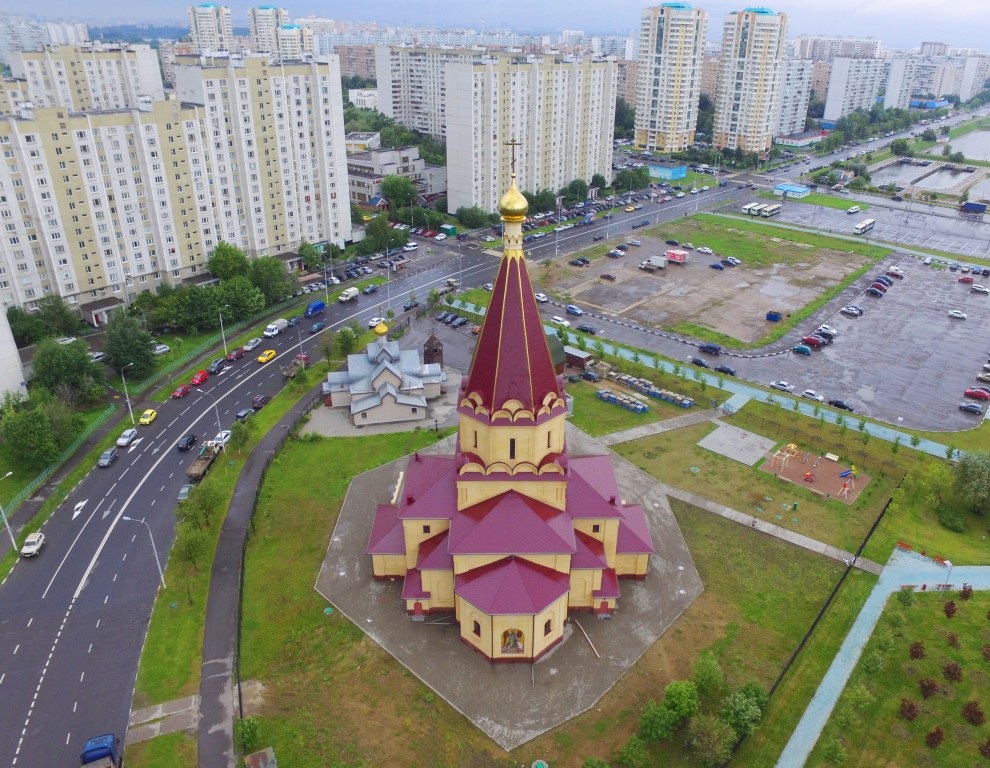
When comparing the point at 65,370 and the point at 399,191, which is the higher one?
the point at 399,191

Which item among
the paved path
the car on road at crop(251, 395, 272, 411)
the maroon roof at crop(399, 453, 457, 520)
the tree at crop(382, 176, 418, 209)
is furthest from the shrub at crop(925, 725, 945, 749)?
the tree at crop(382, 176, 418, 209)

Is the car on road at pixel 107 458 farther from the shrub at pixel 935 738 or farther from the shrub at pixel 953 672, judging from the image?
the shrub at pixel 953 672

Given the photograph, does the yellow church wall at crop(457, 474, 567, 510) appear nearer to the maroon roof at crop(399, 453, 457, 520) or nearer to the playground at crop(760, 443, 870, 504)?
the maroon roof at crop(399, 453, 457, 520)

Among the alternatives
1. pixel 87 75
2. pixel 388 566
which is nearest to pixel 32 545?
pixel 388 566

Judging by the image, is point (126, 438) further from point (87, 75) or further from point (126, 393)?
point (87, 75)

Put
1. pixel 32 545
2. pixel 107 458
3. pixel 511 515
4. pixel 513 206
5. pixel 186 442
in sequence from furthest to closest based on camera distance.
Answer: pixel 186 442, pixel 107 458, pixel 32 545, pixel 511 515, pixel 513 206

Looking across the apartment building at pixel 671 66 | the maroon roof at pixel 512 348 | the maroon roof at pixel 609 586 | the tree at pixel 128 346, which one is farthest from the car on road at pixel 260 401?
the apartment building at pixel 671 66
